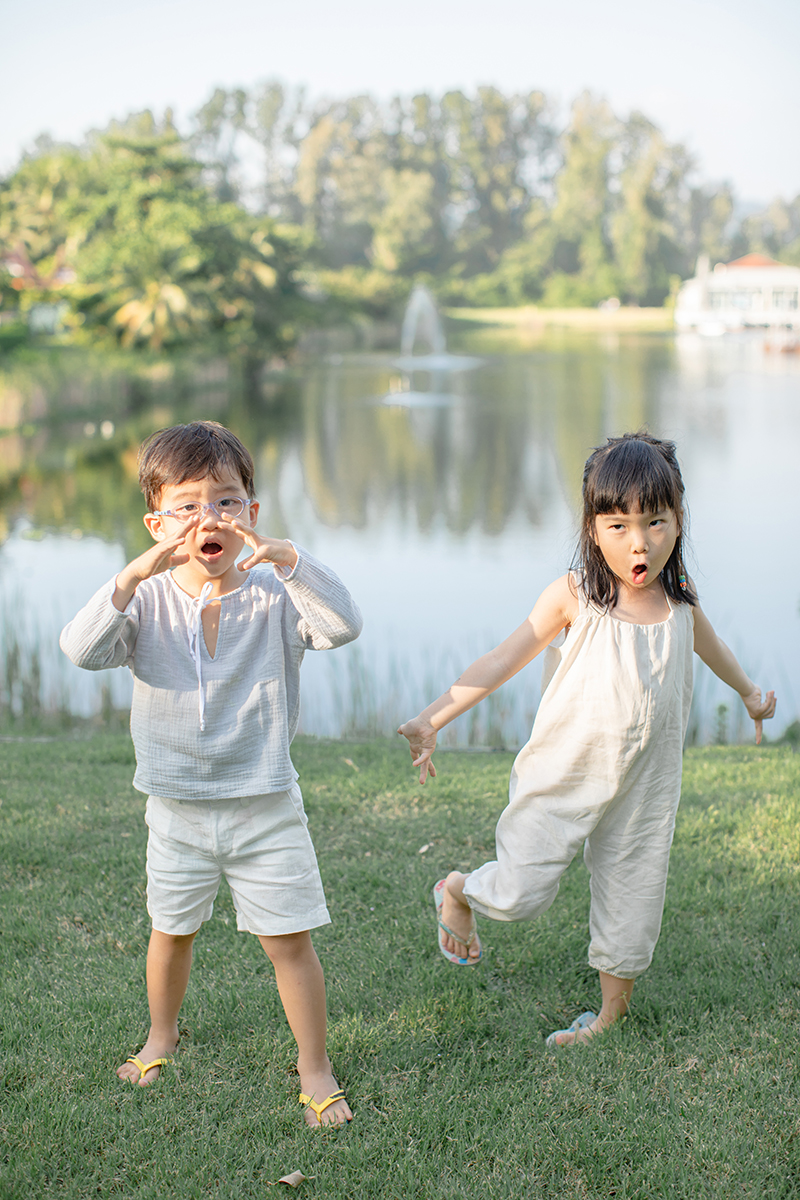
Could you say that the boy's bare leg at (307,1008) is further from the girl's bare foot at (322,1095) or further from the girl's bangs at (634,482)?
the girl's bangs at (634,482)

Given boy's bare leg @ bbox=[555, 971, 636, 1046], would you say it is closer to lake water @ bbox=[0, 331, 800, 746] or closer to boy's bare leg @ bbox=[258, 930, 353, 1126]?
boy's bare leg @ bbox=[258, 930, 353, 1126]

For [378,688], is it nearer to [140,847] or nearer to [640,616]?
[140,847]

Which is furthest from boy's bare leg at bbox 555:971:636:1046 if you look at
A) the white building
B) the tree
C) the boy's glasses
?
the white building

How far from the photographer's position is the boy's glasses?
203cm

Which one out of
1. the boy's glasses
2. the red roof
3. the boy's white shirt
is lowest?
the boy's white shirt

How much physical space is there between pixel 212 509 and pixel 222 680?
13.8 inches

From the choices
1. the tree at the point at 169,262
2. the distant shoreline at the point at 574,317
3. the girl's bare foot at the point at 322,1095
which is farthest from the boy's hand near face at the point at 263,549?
the distant shoreline at the point at 574,317

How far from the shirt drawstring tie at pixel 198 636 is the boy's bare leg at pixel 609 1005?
1160 mm

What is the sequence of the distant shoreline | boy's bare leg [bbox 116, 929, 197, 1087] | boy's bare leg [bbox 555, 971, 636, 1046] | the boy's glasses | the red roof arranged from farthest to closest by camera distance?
1. the red roof
2. the distant shoreline
3. boy's bare leg [bbox 555, 971, 636, 1046]
4. boy's bare leg [bbox 116, 929, 197, 1087]
5. the boy's glasses

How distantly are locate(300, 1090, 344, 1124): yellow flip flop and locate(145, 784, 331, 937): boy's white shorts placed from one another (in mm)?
374

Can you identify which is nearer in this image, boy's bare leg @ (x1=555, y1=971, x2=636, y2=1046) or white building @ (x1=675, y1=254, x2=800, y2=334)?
boy's bare leg @ (x1=555, y1=971, x2=636, y2=1046)

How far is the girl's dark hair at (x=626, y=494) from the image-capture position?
218 cm

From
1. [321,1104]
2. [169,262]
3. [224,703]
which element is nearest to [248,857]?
[224,703]

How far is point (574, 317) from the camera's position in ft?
171
